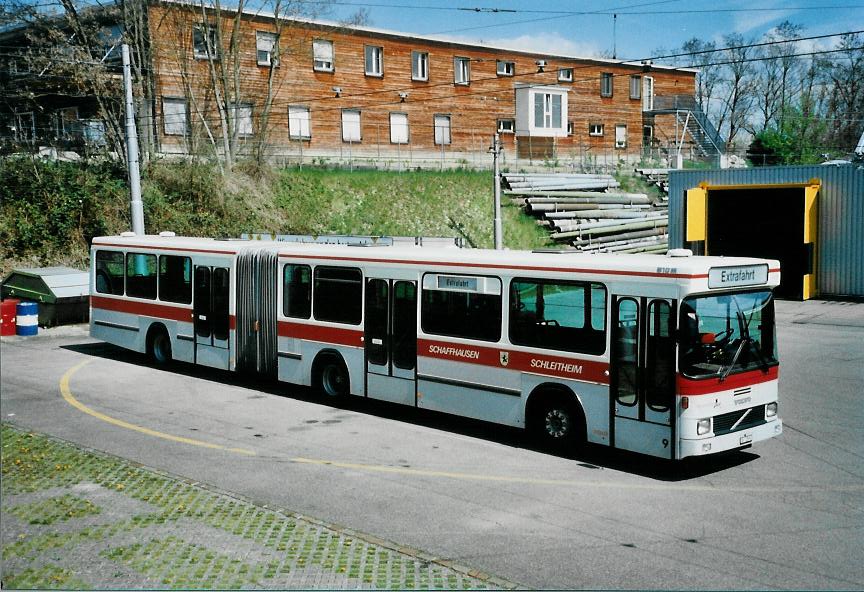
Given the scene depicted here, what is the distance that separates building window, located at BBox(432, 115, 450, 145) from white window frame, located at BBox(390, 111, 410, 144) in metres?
1.97

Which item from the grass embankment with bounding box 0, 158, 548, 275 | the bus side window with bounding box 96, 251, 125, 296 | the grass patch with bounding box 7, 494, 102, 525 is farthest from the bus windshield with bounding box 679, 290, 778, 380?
the grass embankment with bounding box 0, 158, 548, 275

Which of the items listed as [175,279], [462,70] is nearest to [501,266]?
[175,279]

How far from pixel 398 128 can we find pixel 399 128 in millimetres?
64

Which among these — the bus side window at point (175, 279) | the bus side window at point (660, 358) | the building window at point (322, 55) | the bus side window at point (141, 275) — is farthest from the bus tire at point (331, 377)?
the building window at point (322, 55)

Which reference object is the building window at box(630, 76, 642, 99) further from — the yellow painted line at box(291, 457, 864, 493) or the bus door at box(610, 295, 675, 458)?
the yellow painted line at box(291, 457, 864, 493)

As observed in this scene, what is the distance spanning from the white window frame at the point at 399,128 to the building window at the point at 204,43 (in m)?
12.3

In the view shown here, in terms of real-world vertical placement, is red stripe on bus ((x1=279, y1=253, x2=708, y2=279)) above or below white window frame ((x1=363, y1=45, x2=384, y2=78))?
below

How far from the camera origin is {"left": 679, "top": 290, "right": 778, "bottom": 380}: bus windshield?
1152 centimetres

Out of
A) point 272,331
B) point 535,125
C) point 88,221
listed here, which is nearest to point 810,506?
point 272,331

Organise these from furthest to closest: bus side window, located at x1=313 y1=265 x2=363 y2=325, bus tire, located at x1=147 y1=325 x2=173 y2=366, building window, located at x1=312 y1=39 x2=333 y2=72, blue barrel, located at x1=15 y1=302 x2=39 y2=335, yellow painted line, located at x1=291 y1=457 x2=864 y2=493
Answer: building window, located at x1=312 y1=39 x2=333 y2=72, blue barrel, located at x1=15 y1=302 x2=39 y2=335, bus tire, located at x1=147 y1=325 x2=173 y2=366, bus side window, located at x1=313 y1=265 x2=363 y2=325, yellow painted line, located at x1=291 y1=457 x2=864 y2=493

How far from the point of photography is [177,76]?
4147cm

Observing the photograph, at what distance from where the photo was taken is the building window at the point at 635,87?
65.1 meters

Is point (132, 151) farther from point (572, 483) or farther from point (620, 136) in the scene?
point (620, 136)

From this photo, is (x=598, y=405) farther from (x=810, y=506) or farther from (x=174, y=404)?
(x=174, y=404)
